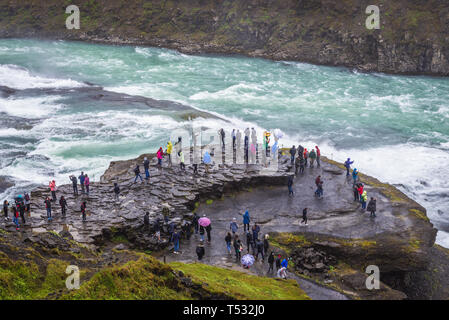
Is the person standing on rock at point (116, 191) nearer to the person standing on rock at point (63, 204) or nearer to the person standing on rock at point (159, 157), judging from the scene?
the person standing on rock at point (63, 204)

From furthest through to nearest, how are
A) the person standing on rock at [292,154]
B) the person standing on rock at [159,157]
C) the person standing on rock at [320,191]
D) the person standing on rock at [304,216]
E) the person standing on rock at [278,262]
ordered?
the person standing on rock at [292,154], the person standing on rock at [159,157], the person standing on rock at [320,191], the person standing on rock at [304,216], the person standing on rock at [278,262]

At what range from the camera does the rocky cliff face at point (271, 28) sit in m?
70.4

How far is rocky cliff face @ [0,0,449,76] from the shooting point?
7044 centimetres

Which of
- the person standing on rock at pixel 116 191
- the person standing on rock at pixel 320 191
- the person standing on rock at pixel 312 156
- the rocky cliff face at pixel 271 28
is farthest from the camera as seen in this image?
the rocky cliff face at pixel 271 28

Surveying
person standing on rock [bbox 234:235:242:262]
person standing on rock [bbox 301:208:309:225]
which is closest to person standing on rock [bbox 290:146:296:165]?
person standing on rock [bbox 301:208:309:225]

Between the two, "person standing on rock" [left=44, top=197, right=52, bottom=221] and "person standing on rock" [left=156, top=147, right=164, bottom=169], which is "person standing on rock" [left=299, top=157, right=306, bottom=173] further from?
"person standing on rock" [left=44, top=197, right=52, bottom=221]

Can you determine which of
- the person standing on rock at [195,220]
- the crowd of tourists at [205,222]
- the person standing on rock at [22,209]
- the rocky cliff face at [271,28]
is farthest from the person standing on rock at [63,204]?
Result: the rocky cliff face at [271,28]

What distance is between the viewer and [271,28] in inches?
3270

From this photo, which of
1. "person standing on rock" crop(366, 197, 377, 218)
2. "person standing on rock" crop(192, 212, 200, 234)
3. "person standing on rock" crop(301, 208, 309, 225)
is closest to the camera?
"person standing on rock" crop(192, 212, 200, 234)

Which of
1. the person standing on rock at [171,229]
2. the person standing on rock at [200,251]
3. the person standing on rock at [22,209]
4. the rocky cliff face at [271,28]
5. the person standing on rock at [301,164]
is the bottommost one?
the person standing on rock at [200,251]

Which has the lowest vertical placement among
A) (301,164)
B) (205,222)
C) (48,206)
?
(205,222)

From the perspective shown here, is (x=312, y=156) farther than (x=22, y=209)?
Yes

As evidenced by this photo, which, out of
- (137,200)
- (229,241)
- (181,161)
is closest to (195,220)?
(229,241)

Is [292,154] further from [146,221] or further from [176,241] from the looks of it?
[146,221]
